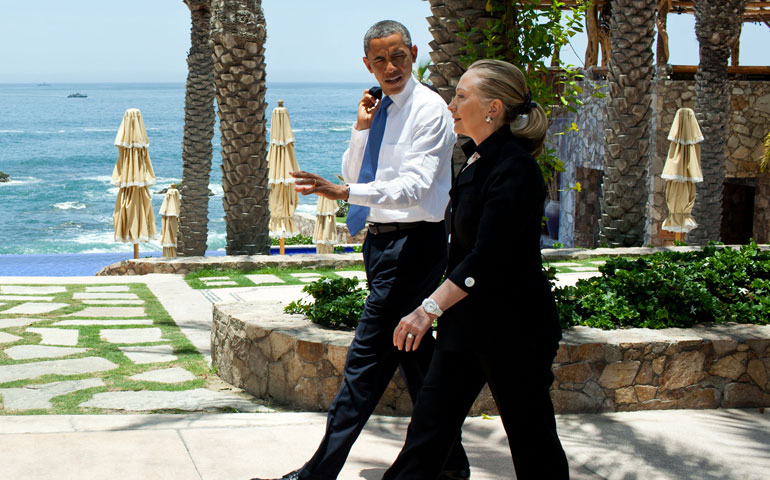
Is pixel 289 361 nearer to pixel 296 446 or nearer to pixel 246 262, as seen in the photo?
pixel 296 446

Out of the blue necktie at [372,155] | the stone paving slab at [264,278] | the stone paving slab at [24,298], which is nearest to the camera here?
the blue necktie at [372,155]

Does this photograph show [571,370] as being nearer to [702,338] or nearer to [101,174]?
[702,338]

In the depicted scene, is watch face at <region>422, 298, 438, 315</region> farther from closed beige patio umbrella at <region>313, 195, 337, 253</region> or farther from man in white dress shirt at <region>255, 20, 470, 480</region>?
closed beige patio umbrella at <region>313, 195, 337, 253</region>

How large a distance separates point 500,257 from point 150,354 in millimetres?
4392

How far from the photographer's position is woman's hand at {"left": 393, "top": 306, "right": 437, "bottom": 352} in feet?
9.23

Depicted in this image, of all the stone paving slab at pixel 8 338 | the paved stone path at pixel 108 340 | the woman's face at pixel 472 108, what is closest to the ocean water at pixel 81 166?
the paved stone path at pixel 108 340

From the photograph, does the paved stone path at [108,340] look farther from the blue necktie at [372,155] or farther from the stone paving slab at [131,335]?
the blue necktie at [372,155]

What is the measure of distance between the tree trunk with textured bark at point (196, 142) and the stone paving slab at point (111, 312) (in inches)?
270

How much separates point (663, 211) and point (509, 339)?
1561 centimetres

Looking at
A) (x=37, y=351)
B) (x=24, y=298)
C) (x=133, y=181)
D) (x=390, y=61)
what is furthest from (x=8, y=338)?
(x=133, y=181)

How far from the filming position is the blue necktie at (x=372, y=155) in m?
3.64

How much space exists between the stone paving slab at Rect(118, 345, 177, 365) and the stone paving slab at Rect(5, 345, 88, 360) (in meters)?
0.36

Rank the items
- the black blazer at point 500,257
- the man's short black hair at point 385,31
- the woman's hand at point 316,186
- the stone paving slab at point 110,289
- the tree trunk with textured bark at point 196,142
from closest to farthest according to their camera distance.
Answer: the black blazer at point 500,257, the woman's hand at point 316,186, the man's short black hair at point 385,31, the stone paving slab at point 110,289, the tree trunk with textured bark at point 196,142

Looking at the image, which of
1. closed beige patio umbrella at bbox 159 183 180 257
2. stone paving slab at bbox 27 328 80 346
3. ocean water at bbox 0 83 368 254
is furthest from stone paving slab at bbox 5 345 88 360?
ocean water at bbox 0 83 368 254
